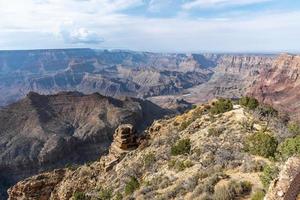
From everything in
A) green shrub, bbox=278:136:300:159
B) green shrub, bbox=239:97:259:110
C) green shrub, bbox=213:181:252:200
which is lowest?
green shrub, bbox=239:97:259:110

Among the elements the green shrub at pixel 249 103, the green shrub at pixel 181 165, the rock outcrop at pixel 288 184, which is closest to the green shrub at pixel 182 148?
the green shrub at pixel 181 165

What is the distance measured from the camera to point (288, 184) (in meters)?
9.93

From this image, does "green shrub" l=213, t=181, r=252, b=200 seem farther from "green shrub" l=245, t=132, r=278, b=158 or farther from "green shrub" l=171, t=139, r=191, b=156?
"green shrub" l=171, t=139, r=191, b=156

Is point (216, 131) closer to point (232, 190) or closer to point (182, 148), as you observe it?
point (182, 148)

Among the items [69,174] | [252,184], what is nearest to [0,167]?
[69,174]

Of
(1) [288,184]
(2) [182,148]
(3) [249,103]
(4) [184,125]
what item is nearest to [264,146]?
(2) [182,148]

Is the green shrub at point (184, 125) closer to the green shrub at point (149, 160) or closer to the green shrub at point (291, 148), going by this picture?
the green shrub at point (149, 160)

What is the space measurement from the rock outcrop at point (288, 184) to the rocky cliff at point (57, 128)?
113 metres

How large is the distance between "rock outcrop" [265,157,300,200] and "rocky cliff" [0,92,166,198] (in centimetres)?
11326

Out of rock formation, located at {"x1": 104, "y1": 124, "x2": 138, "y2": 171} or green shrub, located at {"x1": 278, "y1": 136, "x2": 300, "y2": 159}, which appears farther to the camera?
rock formation, located at {"x1": 104, "y1": 124, "x2": 138, "y2": 171}

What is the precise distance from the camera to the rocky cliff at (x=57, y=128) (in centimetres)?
13575

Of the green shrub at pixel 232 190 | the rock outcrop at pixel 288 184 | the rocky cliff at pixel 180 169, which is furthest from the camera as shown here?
the rocky cliff at pixel 180 169

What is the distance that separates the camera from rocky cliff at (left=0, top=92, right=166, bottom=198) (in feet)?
445

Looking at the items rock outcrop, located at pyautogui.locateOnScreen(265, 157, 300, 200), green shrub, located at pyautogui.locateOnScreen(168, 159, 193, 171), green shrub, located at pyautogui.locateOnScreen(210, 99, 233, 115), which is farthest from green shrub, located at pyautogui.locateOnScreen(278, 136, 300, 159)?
green shrub, located at pyautogui.locateOnScreen(210, 99, 233, 115)
